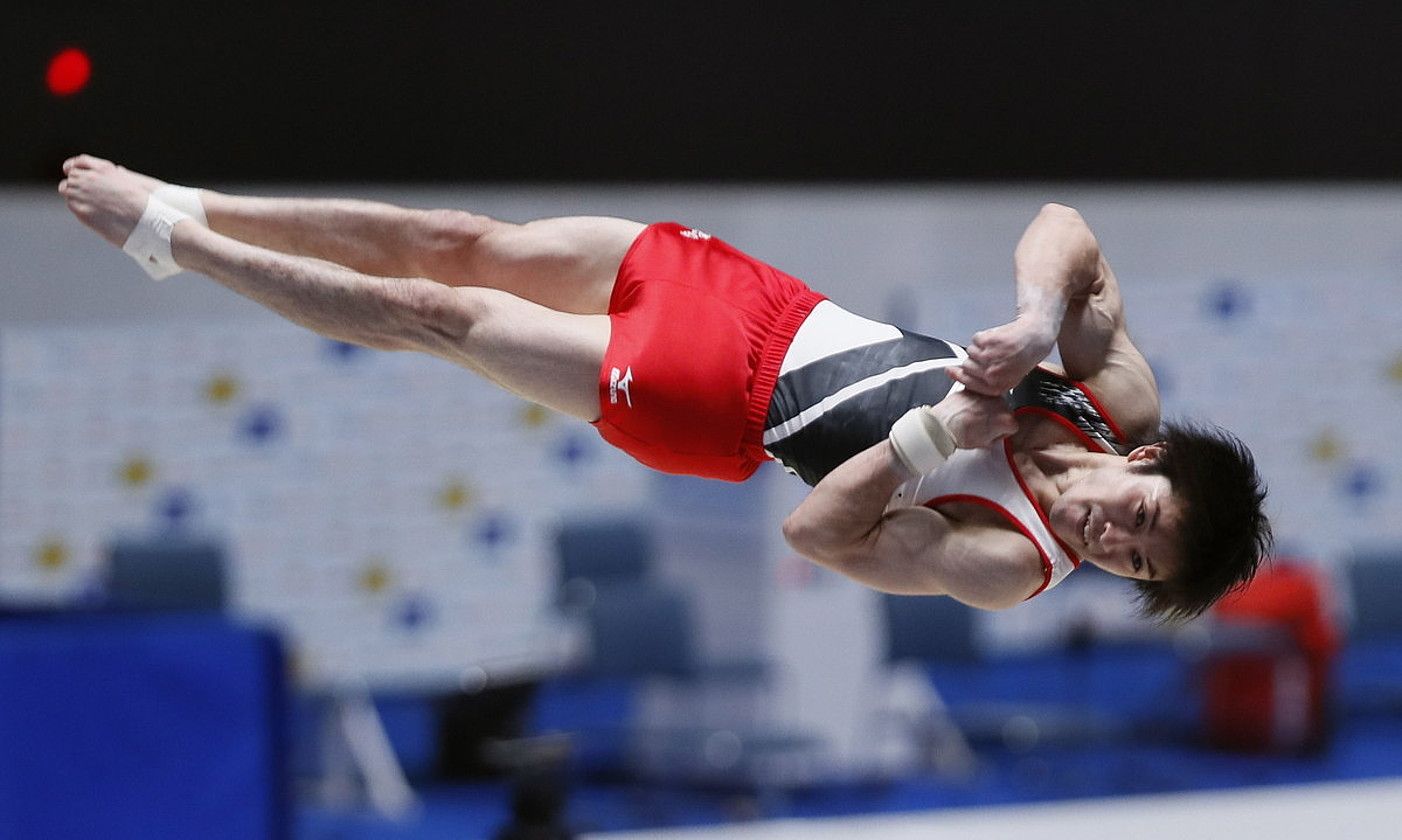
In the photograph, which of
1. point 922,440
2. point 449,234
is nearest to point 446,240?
point 449,234

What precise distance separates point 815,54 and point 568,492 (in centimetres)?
279

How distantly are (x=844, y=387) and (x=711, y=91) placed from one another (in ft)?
6.44

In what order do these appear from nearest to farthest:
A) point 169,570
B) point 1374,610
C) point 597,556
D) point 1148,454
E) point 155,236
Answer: point 1148,454 < point 155,236 < point 169,570 < point 597,556 < point 1374,610

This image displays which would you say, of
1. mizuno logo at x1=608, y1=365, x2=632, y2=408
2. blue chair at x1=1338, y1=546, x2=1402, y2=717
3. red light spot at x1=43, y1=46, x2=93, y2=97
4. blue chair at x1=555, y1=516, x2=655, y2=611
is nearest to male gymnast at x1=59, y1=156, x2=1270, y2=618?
mizuno logo at x1=608, y1=365, x2=632, y2=408

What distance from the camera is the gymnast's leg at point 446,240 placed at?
122 inches

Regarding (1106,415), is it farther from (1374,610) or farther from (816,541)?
(1374,610)

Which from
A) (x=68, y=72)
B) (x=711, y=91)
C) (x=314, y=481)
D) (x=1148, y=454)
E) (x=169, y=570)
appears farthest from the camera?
(x=314, y=481)

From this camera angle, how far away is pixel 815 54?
4.61 m

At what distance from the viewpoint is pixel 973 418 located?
2.67 m

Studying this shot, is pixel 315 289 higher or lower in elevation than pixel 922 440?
higher

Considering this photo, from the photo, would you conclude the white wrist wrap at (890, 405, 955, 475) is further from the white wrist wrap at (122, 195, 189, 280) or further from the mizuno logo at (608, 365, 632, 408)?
the white wrist wrap at (122, 195, 189, 280)

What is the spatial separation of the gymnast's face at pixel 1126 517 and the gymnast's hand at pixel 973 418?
196 mm

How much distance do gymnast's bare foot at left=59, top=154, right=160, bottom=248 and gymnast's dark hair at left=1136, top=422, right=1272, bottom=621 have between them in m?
2.10

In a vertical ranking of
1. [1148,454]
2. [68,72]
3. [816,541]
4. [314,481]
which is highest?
[68,72]
